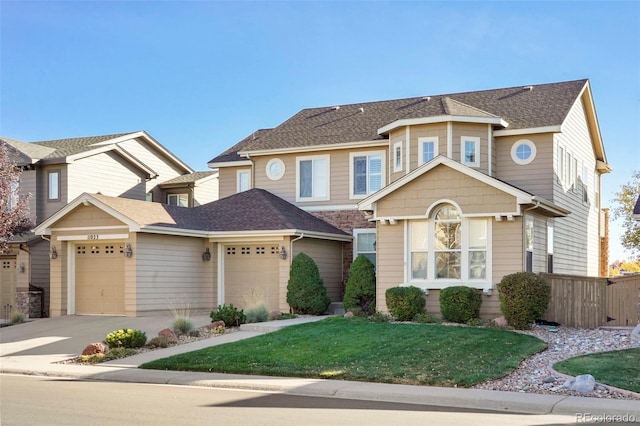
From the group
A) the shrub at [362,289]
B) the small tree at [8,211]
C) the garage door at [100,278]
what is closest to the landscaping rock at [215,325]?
the garage door at [100,278]

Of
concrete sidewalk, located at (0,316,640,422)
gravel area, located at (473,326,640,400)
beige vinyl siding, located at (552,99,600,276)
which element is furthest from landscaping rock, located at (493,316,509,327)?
beige vinyl siding, located at (552,99,600,276)

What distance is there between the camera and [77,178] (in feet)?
100

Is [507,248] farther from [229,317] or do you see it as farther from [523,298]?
[229,317]

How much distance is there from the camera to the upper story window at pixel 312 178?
2811 centimetres

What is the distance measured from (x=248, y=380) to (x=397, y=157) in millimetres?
13515

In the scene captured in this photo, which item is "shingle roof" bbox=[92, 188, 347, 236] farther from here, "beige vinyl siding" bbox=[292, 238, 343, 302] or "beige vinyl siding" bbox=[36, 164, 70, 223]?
"beige vinyl siding" bbox=[36, 164, 70, 223]

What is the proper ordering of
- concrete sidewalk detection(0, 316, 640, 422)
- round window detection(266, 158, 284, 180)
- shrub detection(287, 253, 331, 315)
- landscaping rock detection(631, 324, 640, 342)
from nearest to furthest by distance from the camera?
concrete sidewalk detection(0, 316, 640, 422) → landscaping rock detection(631, 324, 640, 342) → shrub detection(287, 253, 331, 315) → round window detection(266, 158, 284, 180)

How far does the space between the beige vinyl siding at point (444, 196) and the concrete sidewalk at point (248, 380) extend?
4.55 meters

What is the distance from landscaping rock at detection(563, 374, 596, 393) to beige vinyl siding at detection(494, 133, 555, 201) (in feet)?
42.6

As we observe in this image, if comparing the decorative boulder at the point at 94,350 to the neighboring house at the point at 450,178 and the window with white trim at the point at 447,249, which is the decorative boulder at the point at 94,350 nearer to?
the neighboring house at the point at 450,178

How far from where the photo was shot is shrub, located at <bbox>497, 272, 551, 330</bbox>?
62.4ft

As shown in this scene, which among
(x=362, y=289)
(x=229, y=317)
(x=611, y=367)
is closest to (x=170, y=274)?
(x=229, y=317)

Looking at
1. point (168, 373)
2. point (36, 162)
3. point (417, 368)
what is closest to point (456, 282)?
point (417, 368)

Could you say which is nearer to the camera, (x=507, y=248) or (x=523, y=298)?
(x=523, y=298)
